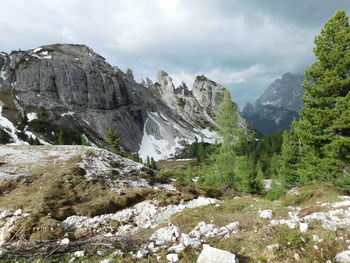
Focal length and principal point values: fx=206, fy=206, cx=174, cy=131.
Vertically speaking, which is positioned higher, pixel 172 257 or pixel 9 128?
pixel 9 128

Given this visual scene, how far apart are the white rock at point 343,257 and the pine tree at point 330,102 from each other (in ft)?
36.4

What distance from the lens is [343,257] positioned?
579 centimetres

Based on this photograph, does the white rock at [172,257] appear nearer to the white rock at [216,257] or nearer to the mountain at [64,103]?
the white rock at [216,257]

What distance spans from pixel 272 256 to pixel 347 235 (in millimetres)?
3003

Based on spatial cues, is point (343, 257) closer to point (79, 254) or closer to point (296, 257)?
point (296, 257)

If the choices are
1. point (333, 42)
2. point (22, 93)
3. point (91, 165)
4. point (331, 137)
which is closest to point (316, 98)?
point (331, 137)

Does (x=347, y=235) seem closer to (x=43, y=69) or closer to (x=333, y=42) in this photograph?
(x=333, y=42)

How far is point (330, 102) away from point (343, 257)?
14030mm

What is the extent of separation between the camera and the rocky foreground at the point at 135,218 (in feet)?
22.3

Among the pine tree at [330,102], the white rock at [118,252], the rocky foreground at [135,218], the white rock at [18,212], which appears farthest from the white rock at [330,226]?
the white rock at [18,212]

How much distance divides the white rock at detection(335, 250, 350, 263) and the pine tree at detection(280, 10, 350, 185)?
1111 centimetres

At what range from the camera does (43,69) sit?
16425cm

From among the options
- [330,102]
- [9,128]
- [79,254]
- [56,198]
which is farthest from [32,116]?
[330,102]

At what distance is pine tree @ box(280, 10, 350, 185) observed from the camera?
1507 centimetres
